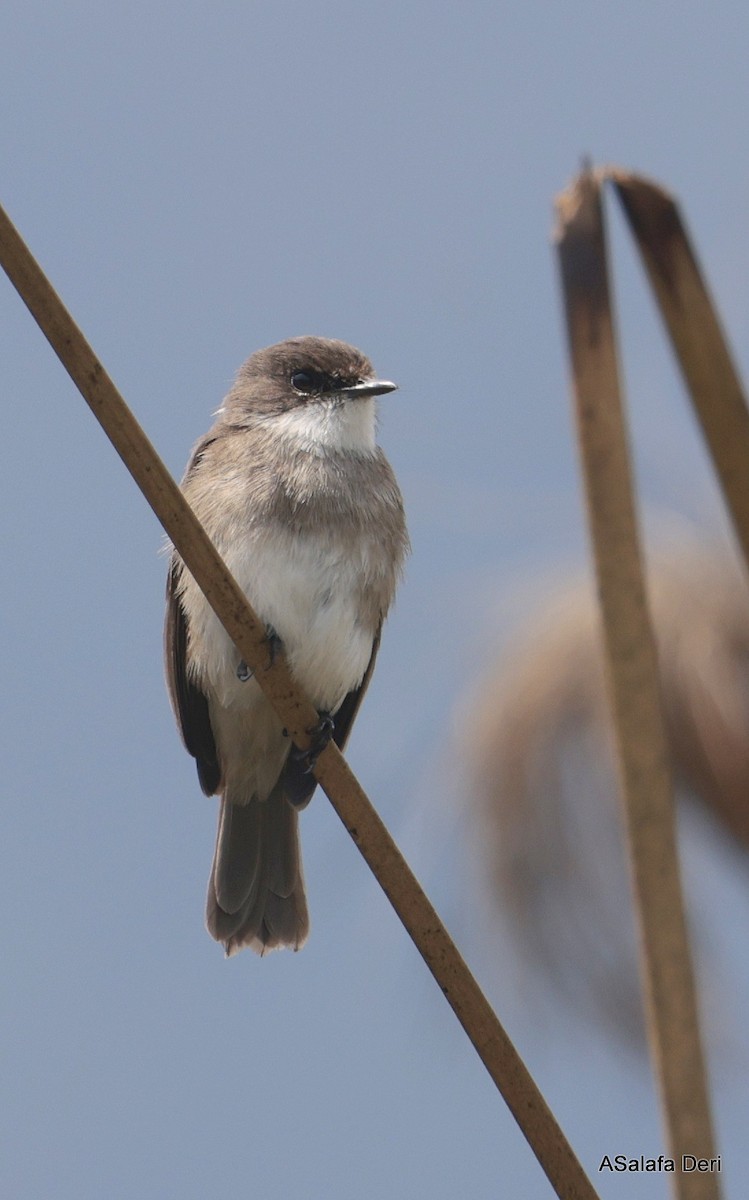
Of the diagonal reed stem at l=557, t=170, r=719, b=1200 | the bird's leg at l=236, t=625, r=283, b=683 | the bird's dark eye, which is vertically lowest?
the diagonal reed stem at l=557, t=170, r=719, b=1200

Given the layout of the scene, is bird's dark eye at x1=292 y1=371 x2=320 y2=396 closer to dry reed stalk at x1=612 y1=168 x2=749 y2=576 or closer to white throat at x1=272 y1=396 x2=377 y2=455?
white throat at x1=272 y1=396 x2=377 y2=455

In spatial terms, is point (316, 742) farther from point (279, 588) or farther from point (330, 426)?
point (330, 426)

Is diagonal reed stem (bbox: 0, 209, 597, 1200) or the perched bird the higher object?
the perched bird

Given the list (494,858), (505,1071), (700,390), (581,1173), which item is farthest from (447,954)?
(494,858)

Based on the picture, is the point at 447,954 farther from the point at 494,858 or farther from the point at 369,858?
the point at 494,858

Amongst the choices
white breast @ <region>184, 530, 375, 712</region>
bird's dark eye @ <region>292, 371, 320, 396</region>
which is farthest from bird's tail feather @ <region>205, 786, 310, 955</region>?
bird's dark eye @ <region>292, 371, 320, 396</region>

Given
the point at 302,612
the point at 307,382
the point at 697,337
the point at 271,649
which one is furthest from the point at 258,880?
the point at 697,337

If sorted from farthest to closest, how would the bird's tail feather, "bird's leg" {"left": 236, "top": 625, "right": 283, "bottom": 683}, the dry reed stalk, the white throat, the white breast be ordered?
the bird's tail feather < the white throat < the white breast < "bird's leg" {"left": 236, "top": 625, "right": 283, "bottom": 683} < the dry reed stalk
